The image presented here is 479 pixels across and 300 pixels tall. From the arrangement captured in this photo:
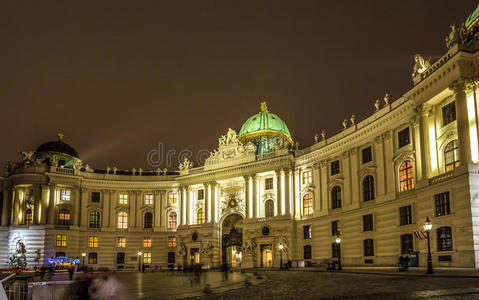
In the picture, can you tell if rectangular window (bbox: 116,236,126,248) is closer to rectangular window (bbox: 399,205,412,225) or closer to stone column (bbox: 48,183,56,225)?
stone column (bbox: 48,183,56,225)

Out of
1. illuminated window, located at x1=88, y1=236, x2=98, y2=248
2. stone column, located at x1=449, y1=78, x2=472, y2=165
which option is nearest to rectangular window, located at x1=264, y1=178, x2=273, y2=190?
illuminated window, located at x1=88, y1=236, x2=98, y2=248

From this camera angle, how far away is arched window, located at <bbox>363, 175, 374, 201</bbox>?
4688 centimetres

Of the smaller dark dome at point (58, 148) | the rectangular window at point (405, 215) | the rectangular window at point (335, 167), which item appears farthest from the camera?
the smaller dark dome at point (58, 148)

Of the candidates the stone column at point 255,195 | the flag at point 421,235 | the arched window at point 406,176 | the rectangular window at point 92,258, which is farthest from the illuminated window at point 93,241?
the flag at point 421,235

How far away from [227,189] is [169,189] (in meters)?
11.3

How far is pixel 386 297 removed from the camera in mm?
15445

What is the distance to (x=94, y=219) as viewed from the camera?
71625mm

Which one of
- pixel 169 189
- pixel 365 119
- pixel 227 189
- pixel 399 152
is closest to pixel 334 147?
pixel 365 119

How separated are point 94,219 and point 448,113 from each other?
5321 centimetres

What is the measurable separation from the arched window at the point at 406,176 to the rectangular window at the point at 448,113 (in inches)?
240

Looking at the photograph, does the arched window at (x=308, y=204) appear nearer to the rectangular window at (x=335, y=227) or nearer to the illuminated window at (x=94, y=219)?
the rectangular window at (x=335, y=227)

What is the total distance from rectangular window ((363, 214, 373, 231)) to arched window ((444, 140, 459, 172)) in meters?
11.9

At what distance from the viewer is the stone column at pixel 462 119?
32.1m

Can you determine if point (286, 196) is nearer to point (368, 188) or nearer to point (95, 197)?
point (368, 188)
